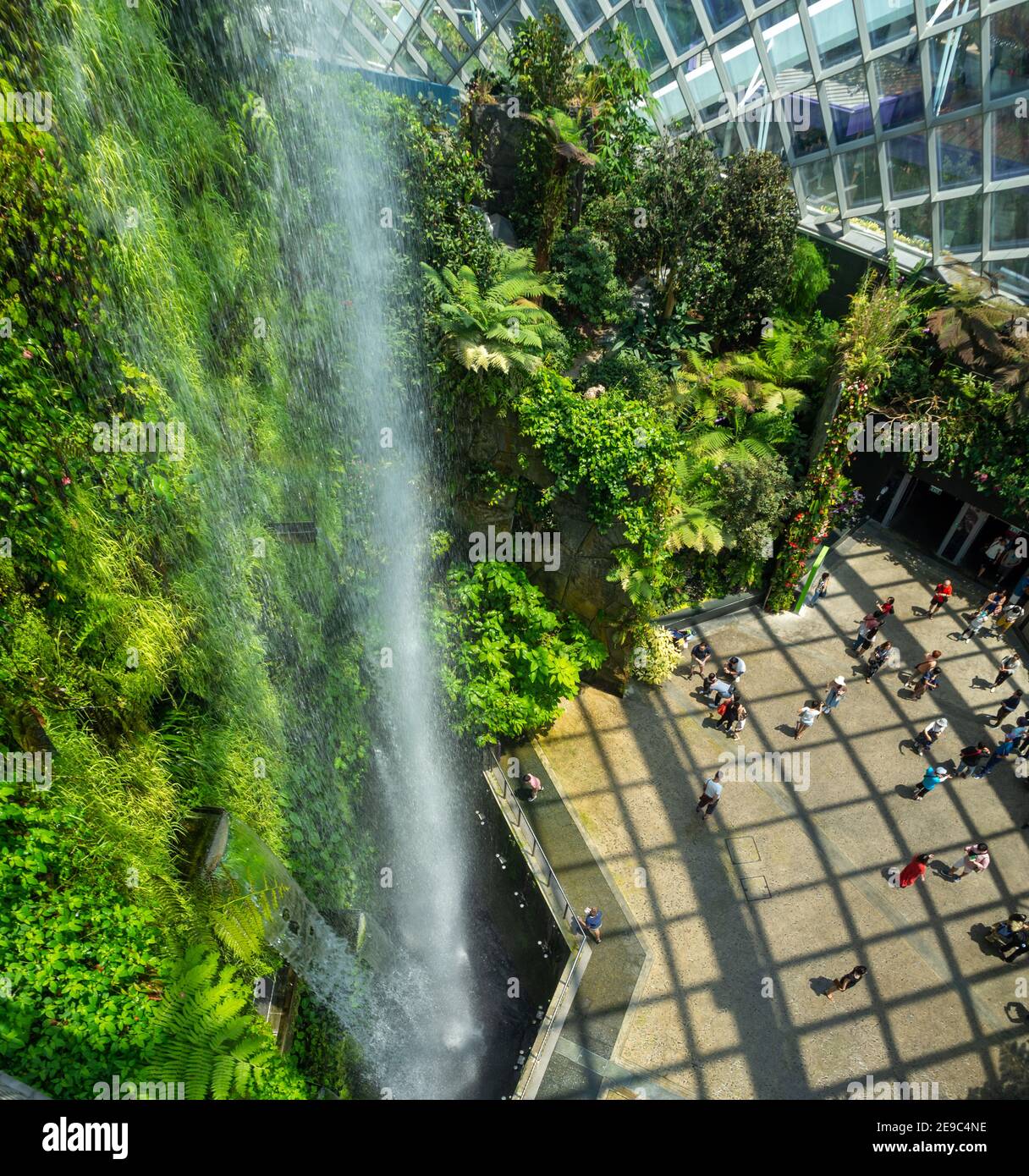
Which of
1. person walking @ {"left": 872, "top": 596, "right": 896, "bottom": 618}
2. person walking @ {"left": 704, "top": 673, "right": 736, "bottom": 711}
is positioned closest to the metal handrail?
person walking @ {"left": 704, "top": 673, "right": 736, "bottom": 711}

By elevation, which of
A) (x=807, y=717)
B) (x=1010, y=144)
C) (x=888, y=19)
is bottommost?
(x=807, y=717)

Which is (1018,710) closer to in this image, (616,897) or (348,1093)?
(616,897)

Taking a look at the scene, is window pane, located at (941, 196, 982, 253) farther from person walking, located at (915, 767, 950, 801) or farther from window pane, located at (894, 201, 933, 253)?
person walking, located at (915, 767, 950, 801)

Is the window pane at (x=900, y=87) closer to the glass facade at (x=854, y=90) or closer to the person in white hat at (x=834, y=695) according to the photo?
the glass facade at (x=854, y=90)

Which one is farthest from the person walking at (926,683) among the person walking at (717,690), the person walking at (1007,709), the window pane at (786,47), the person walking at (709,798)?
the window pane at (786,47)

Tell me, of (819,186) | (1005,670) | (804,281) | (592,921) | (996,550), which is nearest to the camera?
(592,921)

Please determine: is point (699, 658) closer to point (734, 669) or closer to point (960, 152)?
point (734, 669)

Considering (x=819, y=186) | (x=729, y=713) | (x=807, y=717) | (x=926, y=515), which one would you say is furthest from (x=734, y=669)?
(x=819, y=186)
